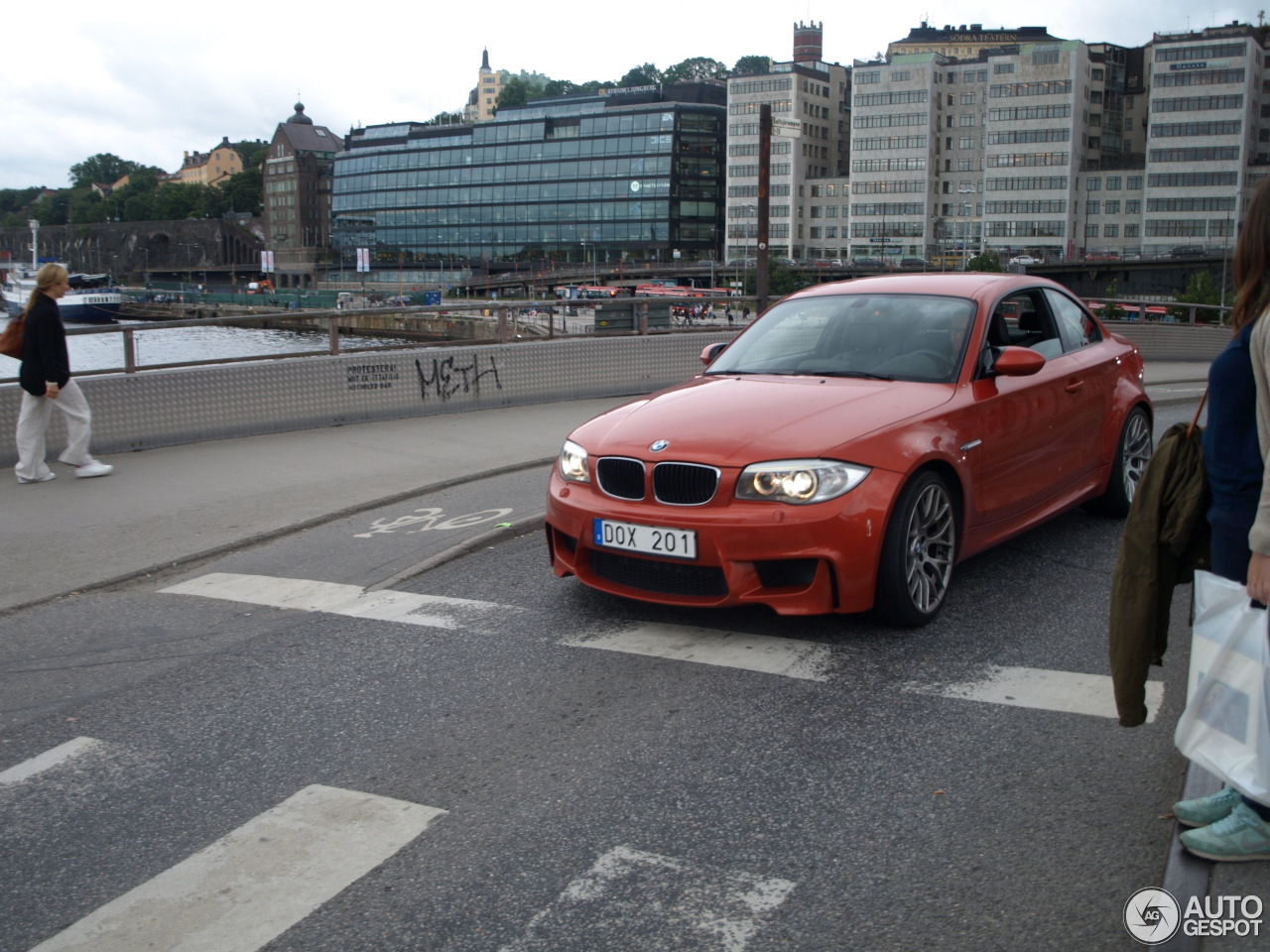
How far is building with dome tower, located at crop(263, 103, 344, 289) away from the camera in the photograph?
17438cm

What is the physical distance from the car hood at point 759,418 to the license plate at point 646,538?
32 cm

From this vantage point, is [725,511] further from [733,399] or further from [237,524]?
[237,524]

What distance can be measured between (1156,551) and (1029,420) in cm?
299

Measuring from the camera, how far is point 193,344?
1166 cm

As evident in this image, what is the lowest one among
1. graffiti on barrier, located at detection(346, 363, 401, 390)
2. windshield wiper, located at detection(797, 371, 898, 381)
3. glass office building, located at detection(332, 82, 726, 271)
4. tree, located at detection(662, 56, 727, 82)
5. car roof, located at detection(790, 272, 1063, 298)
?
graffiti on barrier, located at detection(346, 363, 401, 390)

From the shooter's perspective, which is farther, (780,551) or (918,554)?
(918,554)

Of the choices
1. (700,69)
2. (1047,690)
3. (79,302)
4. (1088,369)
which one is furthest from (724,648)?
(700,69)

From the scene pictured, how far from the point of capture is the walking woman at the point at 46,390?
348 inches

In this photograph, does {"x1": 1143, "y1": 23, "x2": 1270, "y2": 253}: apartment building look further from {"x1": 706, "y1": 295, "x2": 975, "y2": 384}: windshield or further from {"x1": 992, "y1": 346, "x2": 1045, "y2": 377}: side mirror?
{"x1": 992, "y1": 346, "x2": 1045, "y2": 377}: side mirror

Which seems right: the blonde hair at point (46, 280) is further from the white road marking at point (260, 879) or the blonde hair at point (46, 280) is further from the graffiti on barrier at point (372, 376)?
the white road marking at point (260, 879)

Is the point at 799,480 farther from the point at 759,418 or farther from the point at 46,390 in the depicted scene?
the point at 46,390

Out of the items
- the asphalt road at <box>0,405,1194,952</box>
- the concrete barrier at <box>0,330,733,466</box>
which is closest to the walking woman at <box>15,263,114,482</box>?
the concrete barrier at <box>0,330,733,466</box>

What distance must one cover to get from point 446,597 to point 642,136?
436 feet

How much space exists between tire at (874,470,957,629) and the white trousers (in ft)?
22.4
